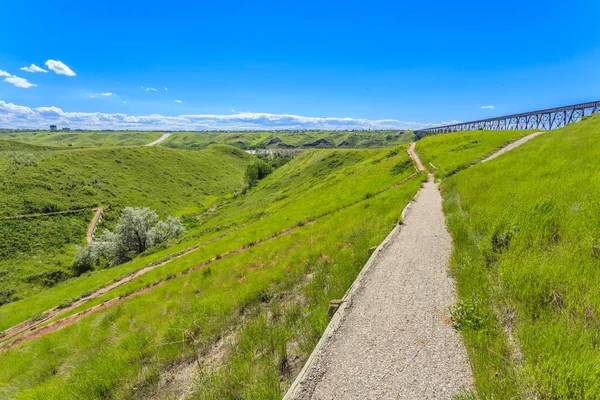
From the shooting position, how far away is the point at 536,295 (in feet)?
18.9

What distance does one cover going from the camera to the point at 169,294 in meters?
18.1

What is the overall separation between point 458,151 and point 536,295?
43132 millimetres

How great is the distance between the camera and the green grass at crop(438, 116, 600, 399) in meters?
4.01

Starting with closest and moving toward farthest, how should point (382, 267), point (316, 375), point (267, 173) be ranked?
1. point (316, 375)
2. point (382, 267)
3. point (267, 173)

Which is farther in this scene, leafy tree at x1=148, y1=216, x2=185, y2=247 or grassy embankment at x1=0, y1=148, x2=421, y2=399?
leafy tree at x1=148, y1=216, x2=185, y2=247

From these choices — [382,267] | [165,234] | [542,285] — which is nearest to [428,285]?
[382,267]

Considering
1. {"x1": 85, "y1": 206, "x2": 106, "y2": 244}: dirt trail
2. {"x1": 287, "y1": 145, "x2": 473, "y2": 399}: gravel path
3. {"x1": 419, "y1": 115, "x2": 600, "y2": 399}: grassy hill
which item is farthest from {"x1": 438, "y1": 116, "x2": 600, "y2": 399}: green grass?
{"x1": 85, "y1": 206, "x2": 106, "y2": 244}: dirt trail

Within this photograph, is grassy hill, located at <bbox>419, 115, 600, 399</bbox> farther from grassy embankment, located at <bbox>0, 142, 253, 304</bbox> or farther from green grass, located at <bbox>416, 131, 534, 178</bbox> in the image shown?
grassy embankment, located at <bbox>0, 142, 253, 304</bbox>

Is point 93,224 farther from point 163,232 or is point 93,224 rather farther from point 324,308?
point 324,308

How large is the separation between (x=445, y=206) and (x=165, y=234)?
5080cm

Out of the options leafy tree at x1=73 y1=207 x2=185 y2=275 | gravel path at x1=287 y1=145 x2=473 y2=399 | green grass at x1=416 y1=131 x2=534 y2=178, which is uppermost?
green grass at x1=416 y1=131 x2=534 y2=178

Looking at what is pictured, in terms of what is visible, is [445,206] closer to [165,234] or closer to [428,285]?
[428,285]

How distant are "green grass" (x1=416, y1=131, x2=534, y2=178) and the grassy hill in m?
22.9

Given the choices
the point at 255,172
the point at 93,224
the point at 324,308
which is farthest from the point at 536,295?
the point at 255,172
